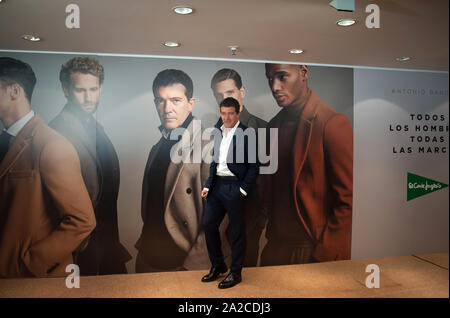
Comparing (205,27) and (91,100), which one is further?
(91,100)

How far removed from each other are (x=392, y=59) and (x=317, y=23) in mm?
1431

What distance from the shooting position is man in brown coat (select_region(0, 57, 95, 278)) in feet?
11.0

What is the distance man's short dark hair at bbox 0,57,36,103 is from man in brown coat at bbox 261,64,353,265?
269cm

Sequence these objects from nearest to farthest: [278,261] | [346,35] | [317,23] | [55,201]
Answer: [317,23], [346,35], [55,201], [278,261]

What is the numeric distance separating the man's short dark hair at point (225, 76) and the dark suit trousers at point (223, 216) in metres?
Answer: 1.17

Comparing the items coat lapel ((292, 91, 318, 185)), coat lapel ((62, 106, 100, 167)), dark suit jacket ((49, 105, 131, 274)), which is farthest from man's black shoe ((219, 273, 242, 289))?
coat lapel ((62, 106, 100, 167))

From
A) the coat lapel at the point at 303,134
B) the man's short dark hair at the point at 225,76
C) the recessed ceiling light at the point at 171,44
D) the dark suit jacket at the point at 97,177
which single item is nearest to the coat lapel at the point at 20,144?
the dark suit jacket at the point at 97,177

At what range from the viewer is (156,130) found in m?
3.59

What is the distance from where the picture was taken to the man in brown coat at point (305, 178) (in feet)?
12.5

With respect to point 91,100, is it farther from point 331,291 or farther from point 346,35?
point 331,291

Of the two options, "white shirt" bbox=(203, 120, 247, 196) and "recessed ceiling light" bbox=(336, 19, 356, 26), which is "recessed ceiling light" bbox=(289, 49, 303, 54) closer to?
"recessed ceiling light" bbox=(336, 19, 356, 26)

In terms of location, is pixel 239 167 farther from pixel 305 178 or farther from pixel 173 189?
pixel 305 178

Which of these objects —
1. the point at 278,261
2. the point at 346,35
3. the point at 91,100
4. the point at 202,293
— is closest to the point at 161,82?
the point at 91,100

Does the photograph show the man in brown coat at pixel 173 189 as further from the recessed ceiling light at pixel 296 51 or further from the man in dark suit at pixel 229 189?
the recessed ceiling light at pixel 296 51
